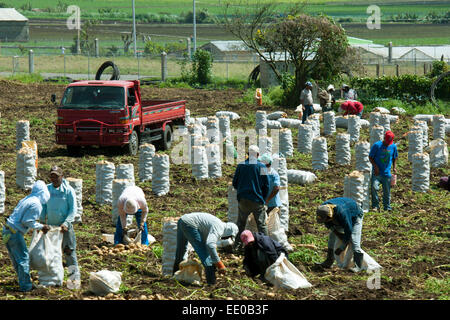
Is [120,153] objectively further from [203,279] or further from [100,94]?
[203,279]

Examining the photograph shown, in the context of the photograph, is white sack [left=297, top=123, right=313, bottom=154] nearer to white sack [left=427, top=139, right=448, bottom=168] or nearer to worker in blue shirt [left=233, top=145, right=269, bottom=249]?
white sack [left=427, top=139, right=448, bottom=168]

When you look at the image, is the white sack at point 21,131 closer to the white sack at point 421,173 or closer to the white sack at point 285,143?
the white sack at point 285,143

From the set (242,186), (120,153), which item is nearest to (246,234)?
(242,186)

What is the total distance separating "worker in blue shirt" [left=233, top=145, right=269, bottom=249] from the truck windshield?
369 inches

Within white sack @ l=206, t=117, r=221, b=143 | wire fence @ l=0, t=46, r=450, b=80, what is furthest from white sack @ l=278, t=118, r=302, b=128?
wire fence @ l=0, t=46, r=450, b=80

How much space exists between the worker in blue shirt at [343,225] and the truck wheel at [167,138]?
11675 millimetres

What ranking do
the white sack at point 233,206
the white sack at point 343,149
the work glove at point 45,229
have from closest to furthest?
the work glove at point 45,229 < the white sack at point 233,206 < the white sack at point 343,149

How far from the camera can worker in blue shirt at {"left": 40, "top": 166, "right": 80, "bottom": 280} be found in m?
11.1

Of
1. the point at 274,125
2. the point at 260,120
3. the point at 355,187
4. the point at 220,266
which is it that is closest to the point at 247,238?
the point at 220,266

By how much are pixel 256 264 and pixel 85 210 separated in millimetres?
5925

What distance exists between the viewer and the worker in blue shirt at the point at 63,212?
1111 centimetres

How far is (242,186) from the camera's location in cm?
1245

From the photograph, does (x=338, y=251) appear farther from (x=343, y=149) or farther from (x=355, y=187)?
(x=343, y=149)

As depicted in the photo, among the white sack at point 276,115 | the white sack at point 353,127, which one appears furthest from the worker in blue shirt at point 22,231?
the white sack at point 276,115
